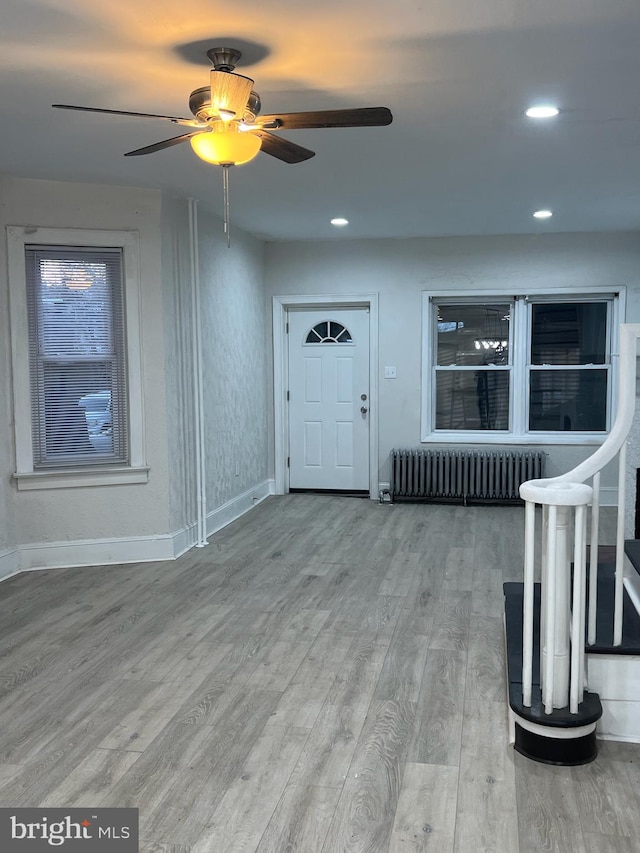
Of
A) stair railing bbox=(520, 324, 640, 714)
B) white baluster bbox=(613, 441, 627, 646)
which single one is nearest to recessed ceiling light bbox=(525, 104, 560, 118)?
stair railing bbox=(520, 324, 640, 714)

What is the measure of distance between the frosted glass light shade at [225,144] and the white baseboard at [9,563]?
10.2 feet

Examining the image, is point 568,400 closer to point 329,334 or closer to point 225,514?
point 329,334

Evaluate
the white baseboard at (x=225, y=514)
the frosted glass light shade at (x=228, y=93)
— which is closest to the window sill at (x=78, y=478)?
the white baseboard at (x=225, y=514)

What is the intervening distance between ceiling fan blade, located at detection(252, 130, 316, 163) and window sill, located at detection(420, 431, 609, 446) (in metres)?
4.42

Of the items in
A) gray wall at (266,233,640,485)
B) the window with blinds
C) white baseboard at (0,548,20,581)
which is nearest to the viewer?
white baseboard at (0,548,20,581)

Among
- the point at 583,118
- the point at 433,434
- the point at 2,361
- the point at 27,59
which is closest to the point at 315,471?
the point at 433,434

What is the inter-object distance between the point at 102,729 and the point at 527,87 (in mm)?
3099

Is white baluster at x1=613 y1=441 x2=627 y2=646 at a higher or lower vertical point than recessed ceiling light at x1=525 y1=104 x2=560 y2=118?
lower

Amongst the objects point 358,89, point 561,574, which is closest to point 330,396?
point 358,89

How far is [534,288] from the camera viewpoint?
6738 mm

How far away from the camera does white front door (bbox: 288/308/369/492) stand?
282 inches

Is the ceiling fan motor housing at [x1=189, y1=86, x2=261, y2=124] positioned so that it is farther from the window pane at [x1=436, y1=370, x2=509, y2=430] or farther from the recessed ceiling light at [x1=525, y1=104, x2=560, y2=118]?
the window pane at [x1=436, y1=370, x2=509, y2=430]

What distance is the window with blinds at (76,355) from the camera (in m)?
4.72

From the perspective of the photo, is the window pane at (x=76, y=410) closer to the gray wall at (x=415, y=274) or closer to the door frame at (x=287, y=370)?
the door frame at (x=287, y=370)
